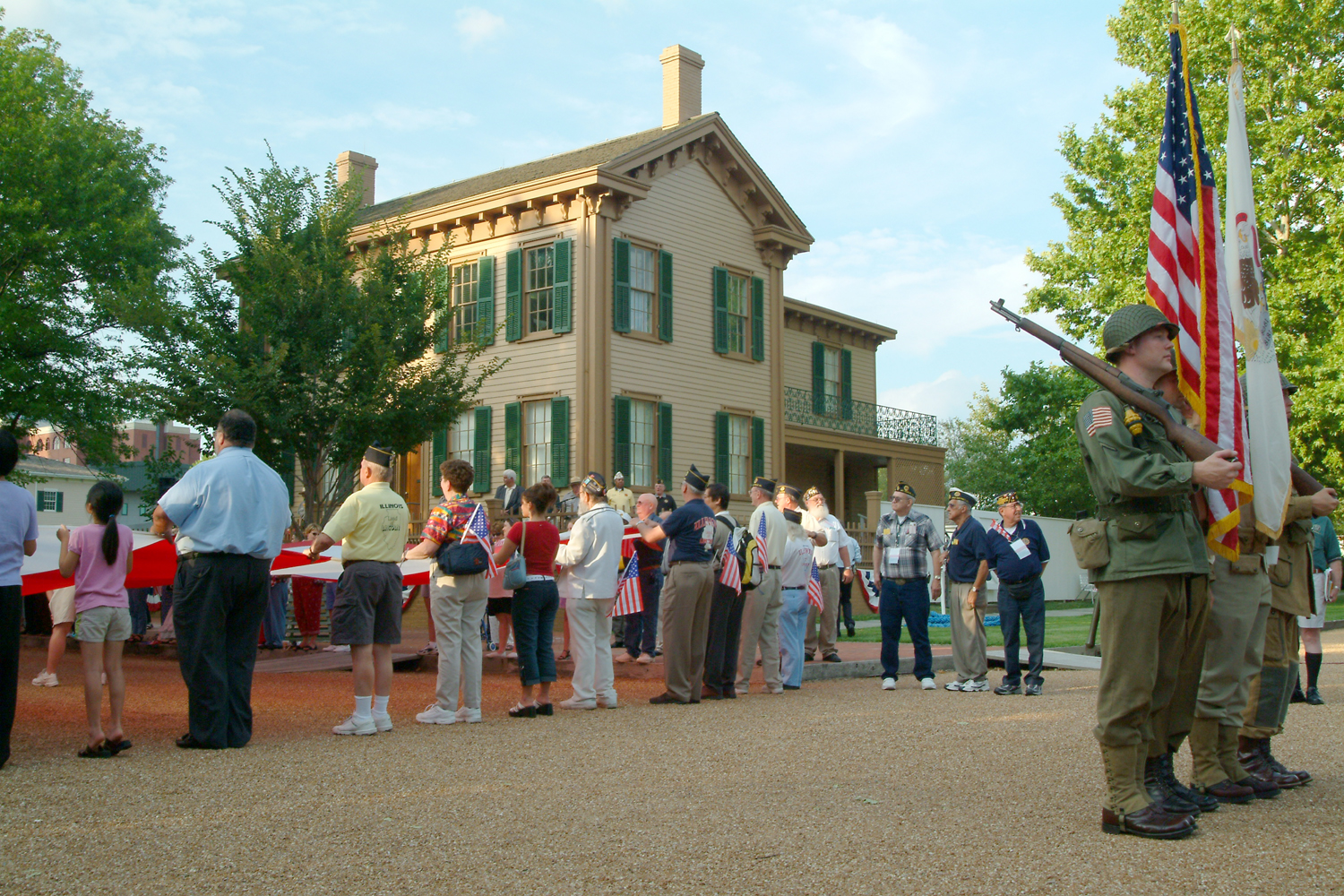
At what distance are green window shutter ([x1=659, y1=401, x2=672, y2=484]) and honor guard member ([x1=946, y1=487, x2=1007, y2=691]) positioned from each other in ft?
41.4

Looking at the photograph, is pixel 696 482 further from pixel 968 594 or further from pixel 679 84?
pixel 679 84

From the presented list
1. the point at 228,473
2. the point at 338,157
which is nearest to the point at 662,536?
the point at 228,473

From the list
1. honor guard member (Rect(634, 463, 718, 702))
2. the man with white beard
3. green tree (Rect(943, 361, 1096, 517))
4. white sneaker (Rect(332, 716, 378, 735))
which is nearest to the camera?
white sneaker (Rect(332, 716, 378, 735))

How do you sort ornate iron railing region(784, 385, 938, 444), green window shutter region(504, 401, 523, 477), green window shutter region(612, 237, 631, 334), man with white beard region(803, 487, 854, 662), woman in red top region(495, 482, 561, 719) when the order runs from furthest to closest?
ornate iron railing region(784, 385, 938, 444) → green window shutter region(504, 401, 523, 477) → green window shutter region(612, 237, 631, 334) → man with white beard region(803, 487, 854, 662) → woman in red top region(495, 482, 561, 719)

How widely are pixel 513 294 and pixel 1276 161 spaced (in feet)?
62.6

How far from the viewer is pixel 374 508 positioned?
8.34m

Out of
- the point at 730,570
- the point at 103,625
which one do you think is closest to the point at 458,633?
the point at 103,625

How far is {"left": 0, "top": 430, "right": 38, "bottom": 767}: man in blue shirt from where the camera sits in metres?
6.59

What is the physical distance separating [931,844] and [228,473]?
5129mm

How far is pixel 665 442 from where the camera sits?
960 inches

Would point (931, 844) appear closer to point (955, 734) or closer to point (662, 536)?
point (955, 734)

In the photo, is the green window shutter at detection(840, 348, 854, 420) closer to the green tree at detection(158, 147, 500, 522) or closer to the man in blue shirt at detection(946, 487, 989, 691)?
the green tree at detection(158, 147, 500, 522)

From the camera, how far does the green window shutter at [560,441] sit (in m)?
23.1

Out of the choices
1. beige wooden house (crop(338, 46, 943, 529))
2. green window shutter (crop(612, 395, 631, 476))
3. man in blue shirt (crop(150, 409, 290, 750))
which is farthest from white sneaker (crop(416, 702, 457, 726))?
green window shutter (crop(612, 395, 631, 476))
